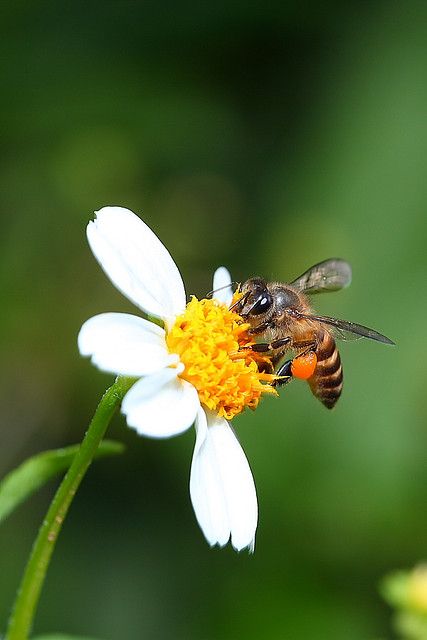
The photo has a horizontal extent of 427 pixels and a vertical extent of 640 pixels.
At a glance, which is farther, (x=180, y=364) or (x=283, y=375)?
(x=283, y=375)

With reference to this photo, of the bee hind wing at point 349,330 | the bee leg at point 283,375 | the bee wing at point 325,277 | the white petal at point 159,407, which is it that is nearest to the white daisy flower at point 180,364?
the white petal at point 159,407

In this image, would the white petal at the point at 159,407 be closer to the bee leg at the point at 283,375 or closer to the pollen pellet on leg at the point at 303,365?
the bee leg at the point at 283,375

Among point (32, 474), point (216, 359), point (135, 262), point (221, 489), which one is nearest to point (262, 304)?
point (216, 359)

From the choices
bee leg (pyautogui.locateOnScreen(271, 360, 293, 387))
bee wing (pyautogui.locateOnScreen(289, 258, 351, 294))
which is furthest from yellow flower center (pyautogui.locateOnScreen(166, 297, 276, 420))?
bee wing (pyautogui.locateOnScreen(289, 258, 351, 294))

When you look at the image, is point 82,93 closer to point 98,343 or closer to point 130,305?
point 130,305

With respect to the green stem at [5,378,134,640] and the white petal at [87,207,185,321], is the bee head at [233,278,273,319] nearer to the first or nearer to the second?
the white petal at [87,207,185,321]

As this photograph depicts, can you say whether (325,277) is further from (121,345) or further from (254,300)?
(121,345)

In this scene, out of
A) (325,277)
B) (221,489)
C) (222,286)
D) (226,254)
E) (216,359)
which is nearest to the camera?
(221,489)
